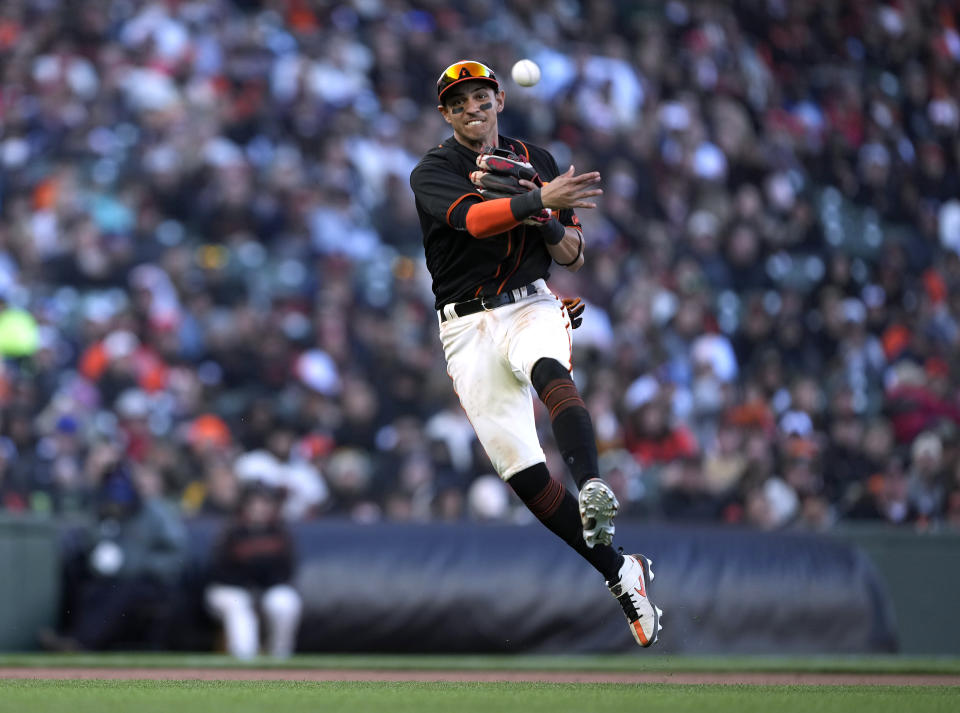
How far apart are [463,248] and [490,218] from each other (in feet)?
1.60

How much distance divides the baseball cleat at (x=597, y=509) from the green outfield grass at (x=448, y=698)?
58cm

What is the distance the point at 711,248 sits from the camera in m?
14.6

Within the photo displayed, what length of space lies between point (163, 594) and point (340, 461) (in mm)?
1978

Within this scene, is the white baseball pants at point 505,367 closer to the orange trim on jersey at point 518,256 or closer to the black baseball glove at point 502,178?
the orange trim on jersey at point 518,256

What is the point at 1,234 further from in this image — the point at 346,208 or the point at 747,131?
the point at 747,131

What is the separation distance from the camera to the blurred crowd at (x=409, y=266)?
11.1 meters

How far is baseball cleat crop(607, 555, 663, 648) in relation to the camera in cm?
584

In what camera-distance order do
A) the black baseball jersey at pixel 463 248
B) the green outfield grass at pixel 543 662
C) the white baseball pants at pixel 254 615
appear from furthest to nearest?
the white baseball pants at pixel 254 615 < the green outfield grass at pixel 543 662 < the black baseball jersey at pixel 463 248

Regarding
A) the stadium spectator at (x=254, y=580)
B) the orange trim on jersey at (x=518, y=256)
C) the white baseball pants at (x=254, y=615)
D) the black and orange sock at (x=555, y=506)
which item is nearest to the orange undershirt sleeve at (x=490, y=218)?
the orange trim on jersey at (x=518, y=256)

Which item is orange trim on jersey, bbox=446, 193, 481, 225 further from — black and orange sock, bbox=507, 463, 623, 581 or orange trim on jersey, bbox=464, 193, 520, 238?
black and orange sock, bbox=507, 463, 623, 581

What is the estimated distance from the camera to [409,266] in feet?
43.8

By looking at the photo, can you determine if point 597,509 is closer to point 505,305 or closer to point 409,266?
point 505,305

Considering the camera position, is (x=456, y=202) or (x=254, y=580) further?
(x=254, y=580)

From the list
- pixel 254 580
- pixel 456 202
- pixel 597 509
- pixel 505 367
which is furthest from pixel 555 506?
pixel 254 580
